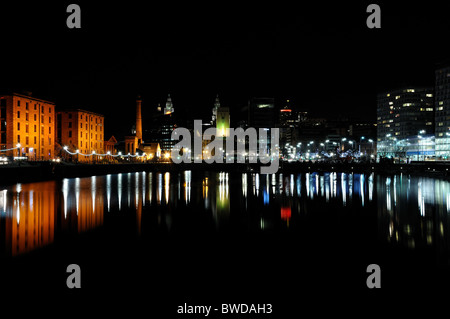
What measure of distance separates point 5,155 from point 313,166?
182ft

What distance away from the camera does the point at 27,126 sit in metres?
55.8

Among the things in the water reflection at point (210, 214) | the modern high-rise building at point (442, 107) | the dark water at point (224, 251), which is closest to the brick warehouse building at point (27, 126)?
the water reflection at point (210, 214)

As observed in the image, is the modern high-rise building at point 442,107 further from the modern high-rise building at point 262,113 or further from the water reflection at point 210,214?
the water reflection at point 210,214

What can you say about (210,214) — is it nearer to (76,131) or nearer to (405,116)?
(76,131)

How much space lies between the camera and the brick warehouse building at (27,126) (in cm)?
5203

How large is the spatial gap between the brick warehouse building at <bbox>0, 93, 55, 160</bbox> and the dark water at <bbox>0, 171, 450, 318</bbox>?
35.7 m

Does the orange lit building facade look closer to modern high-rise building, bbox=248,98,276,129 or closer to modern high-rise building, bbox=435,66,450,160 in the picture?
modern high-rise building, bbox=435,66,450,160

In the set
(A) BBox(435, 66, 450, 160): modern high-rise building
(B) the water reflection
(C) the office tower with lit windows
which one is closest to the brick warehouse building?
(B) the water reflection

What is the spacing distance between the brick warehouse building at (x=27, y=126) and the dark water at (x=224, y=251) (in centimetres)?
3566

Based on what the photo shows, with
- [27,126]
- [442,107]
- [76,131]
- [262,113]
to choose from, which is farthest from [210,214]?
[262,113]

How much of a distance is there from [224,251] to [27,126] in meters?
52.3
